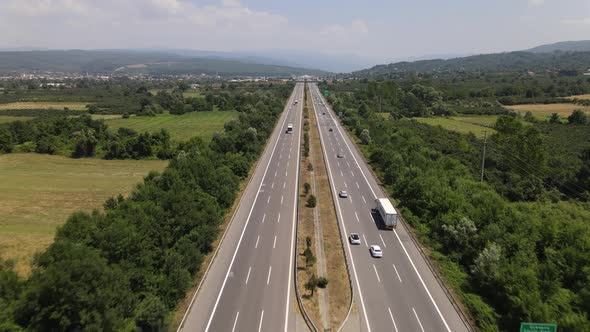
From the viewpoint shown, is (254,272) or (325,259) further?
(325,259)

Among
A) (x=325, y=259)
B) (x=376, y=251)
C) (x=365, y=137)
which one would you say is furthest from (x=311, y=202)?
(x=365, y=137)

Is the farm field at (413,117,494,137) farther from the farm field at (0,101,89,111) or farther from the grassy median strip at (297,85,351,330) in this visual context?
the farm field at (0,101,89,111)

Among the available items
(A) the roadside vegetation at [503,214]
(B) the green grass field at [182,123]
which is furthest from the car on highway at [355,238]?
(B) the green grass field at [182,123]

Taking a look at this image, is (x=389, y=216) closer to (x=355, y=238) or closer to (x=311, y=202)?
(x=355, y=238)

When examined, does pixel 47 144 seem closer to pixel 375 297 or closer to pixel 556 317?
pixel 375 297

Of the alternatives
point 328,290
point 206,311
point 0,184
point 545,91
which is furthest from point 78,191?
point 545,91
